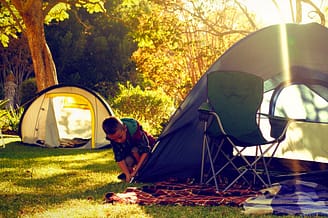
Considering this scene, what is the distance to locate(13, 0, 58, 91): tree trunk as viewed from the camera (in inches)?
476

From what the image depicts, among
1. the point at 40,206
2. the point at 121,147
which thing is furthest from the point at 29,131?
the point at 40,206

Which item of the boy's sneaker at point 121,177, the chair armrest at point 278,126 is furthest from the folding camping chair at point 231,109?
the boy's sneaker at point 121,177

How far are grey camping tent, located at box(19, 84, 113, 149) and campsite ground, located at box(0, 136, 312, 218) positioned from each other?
3.68ft

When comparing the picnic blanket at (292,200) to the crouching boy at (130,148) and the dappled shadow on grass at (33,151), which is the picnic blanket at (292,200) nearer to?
the crouching boy at (130,148)

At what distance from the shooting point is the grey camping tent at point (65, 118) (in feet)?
29.1

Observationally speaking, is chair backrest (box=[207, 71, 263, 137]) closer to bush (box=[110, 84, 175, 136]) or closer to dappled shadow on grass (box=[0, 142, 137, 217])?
dappled shadow on grass (box=[0, 142, 137, 217])

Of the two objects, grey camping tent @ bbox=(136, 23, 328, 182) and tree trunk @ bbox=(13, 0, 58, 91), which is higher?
tree trunk @ bbox=(13, 0, 58, 91)

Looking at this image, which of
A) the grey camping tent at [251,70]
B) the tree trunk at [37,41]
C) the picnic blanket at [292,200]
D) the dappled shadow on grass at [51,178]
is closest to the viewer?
the picnic blanket at [292,200]

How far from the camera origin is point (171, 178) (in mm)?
5086

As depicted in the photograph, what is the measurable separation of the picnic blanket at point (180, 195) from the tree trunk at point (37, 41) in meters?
8.26

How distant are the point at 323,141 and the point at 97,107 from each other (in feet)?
14.9

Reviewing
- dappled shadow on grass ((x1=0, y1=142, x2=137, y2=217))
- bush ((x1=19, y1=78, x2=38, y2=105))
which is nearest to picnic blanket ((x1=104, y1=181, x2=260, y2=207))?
dappled shadow on grass ((x1=0, y1=142, x2=137, y2=217))

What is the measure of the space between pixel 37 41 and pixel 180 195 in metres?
8.99

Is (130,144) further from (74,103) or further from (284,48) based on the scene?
(74,103)
